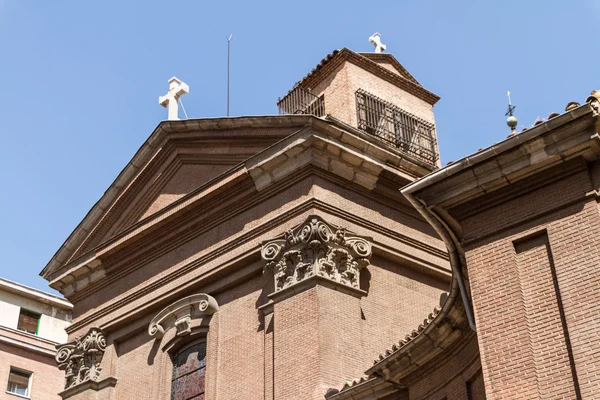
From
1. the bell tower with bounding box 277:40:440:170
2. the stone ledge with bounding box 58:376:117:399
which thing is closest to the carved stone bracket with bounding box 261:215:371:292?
the bell tower with bounding box 277:40:440:170

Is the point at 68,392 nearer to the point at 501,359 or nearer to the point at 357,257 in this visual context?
the point at 357,257

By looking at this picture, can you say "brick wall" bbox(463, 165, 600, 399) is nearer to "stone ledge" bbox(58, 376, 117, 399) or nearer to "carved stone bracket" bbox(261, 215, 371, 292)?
"carved stone bracket" bbox(261, 215, 371, 292)

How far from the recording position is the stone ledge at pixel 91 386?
2550 centimetres

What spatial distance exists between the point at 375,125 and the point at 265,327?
7.02 meters

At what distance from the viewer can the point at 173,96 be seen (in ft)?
96.5

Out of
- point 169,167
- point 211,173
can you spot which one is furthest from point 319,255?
point 169,167

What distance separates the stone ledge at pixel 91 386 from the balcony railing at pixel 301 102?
8317 mm

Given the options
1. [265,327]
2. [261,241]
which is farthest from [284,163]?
[265,327]

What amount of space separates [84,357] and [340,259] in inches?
340

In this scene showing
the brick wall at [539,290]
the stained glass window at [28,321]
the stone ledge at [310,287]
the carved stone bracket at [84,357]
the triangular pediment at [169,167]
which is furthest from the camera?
the stained glass window at [28,321]

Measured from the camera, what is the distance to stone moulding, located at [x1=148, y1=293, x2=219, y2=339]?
23406 mm

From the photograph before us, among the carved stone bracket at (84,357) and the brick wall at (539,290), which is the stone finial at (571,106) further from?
the carved stone bracket at (84,357)

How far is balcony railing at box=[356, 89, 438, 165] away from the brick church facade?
0.06 metres

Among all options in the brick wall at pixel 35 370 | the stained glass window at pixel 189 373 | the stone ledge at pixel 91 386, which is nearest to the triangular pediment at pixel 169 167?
the stone ledge at pixel 91 386
